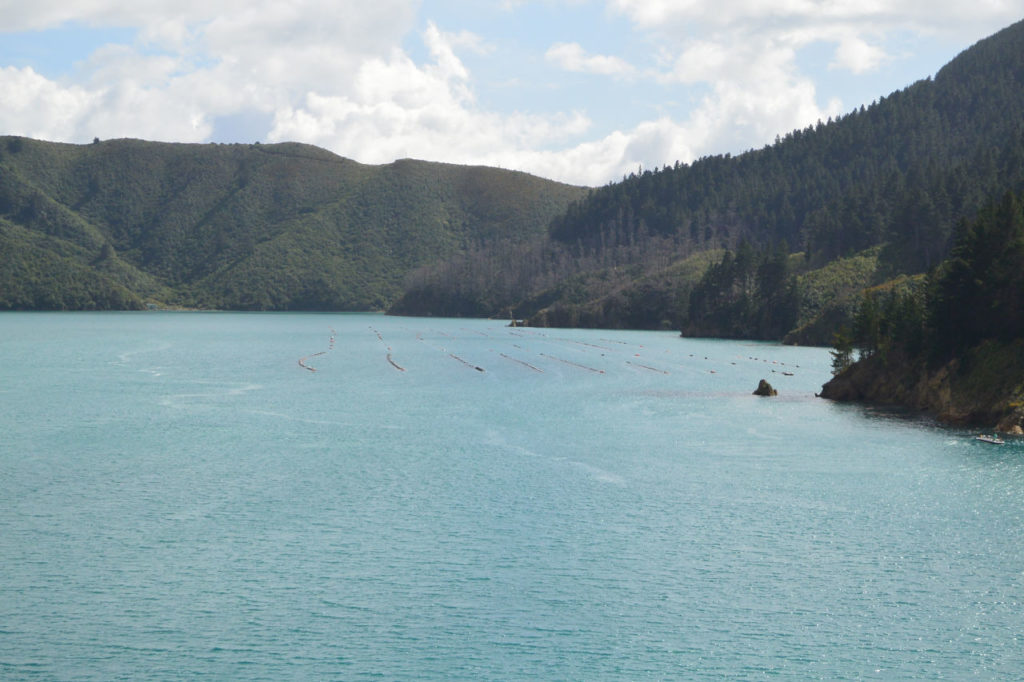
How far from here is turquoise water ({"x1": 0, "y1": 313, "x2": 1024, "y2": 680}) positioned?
27125mm

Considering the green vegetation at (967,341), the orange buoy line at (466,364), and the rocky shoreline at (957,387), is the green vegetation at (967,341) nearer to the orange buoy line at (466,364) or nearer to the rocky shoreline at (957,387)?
the rocky shoreline at (957,387)

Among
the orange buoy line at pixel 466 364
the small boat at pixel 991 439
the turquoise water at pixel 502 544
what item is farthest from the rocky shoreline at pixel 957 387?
the orange buoy line at pixel 466 364

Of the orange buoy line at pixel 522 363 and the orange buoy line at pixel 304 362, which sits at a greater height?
the orange buoy line at pixel 522 363

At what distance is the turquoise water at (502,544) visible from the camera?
27125 millimetres

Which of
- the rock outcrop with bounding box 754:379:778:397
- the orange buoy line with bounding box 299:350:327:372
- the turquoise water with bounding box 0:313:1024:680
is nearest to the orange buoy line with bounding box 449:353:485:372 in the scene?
the orange buoy line with bounding box 299:350:327:372

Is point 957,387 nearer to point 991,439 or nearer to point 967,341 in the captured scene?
point 967,341

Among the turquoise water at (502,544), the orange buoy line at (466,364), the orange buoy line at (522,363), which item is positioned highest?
the orange buoy line at (522,363)

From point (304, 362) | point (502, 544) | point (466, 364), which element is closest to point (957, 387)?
point (502, 544)

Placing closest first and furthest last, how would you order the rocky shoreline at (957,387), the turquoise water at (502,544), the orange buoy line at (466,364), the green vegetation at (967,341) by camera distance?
the turquoise water at (502,544) → the rocky shoreline at (957,387) → the green vegetation at (967,341) → the orange buoy line at (466,364)

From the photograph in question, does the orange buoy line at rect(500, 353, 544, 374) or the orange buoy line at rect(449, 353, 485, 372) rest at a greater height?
the orange buoy line at rect(500, 353, 544, 374)

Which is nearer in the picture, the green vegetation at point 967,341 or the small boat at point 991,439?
the small boat at point 991,439

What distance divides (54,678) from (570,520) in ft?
72.1

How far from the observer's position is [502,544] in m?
Result: 37.6

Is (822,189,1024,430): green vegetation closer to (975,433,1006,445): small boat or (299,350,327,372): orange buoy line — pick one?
(975,433,1006,445): small boat
